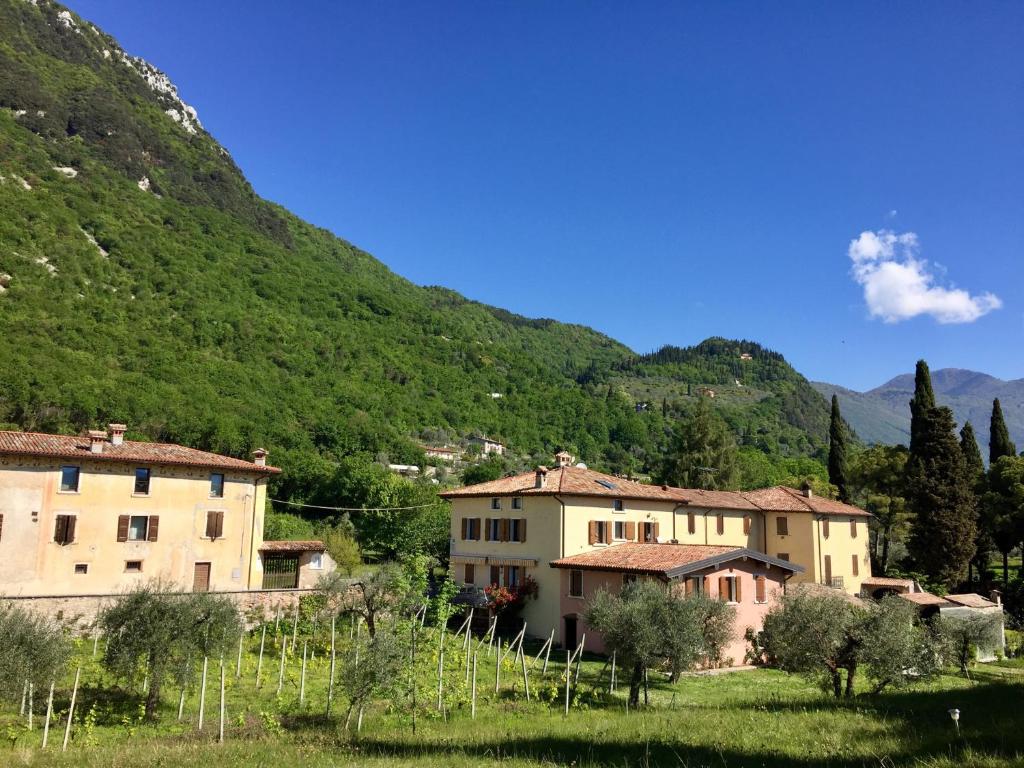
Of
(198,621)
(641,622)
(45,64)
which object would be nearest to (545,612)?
(641,622)

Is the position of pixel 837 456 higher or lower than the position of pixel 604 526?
higher

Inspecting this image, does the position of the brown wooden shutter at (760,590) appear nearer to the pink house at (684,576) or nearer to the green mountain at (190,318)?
the pink house at (684,576)

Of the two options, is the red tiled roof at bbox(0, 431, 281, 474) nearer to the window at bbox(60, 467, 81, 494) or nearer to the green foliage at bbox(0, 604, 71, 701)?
the window at bbox(60, 467, 81, 494)

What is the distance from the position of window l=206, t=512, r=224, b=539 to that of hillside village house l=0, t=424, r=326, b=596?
49 mm

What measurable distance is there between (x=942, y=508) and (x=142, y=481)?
50.0m

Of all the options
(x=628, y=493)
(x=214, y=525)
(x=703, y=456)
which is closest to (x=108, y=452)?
(x=214, y=525)

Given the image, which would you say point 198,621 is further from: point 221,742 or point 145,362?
point 145,362

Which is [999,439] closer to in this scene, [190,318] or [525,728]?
[525,728]

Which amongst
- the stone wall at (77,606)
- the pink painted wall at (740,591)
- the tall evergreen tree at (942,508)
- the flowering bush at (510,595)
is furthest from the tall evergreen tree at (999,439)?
the stone wall at (77,606)

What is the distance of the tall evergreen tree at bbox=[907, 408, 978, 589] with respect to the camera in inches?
1816

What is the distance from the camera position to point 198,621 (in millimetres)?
18109

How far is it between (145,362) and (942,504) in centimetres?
8660

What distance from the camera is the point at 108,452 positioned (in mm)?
30922

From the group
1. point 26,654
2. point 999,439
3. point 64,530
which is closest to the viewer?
point 26,654
